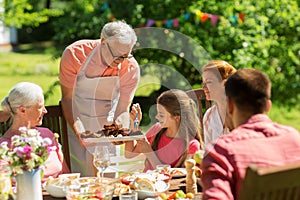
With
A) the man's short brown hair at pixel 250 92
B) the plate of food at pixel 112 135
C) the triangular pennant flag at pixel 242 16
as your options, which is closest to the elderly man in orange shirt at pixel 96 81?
the plate of food at pixel 112 135

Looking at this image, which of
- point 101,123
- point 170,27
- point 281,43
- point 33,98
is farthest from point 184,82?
point 33,98

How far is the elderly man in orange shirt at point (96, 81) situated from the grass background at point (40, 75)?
345 centimetres

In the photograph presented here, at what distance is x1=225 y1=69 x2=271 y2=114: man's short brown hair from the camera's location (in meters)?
2.14

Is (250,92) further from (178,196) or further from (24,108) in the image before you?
(24,108)

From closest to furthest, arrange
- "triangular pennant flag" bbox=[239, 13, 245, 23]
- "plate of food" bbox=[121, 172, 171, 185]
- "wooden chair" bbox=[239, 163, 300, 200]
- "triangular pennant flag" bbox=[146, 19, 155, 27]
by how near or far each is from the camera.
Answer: "wooden chair" bbox=[239, 163, 300, 200]
"plate of food" bbox=[121, 172, 171, 185]
"triangular pennant flag" bbox=[239, 13, 245, 23]
"triangular pennant flag" bbox=[146, 19, 155, 27]

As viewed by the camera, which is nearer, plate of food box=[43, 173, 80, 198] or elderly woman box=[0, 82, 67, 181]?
plate of food box=[43, 173, 80, 198]

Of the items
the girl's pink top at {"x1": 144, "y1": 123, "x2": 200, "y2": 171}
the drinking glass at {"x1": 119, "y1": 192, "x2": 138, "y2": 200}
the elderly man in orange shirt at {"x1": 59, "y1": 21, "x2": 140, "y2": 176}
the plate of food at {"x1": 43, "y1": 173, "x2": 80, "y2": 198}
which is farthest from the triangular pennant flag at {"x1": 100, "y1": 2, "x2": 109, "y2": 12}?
the drinking glass at {"x1": 119, "y1": 192, "x2": 138, "y2": 200}

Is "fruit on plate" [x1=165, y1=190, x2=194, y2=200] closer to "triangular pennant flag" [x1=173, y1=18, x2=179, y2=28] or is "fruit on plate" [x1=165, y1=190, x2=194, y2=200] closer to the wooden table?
the wooden table

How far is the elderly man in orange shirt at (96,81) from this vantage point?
148 inches

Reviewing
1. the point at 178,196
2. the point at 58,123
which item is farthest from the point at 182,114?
the point at 178,196

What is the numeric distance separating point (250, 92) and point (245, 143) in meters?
0.18

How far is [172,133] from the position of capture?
385 centimetres

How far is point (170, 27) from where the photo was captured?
709 centimetres

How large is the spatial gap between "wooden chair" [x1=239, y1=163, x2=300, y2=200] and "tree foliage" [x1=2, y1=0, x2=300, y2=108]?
4.56 m
